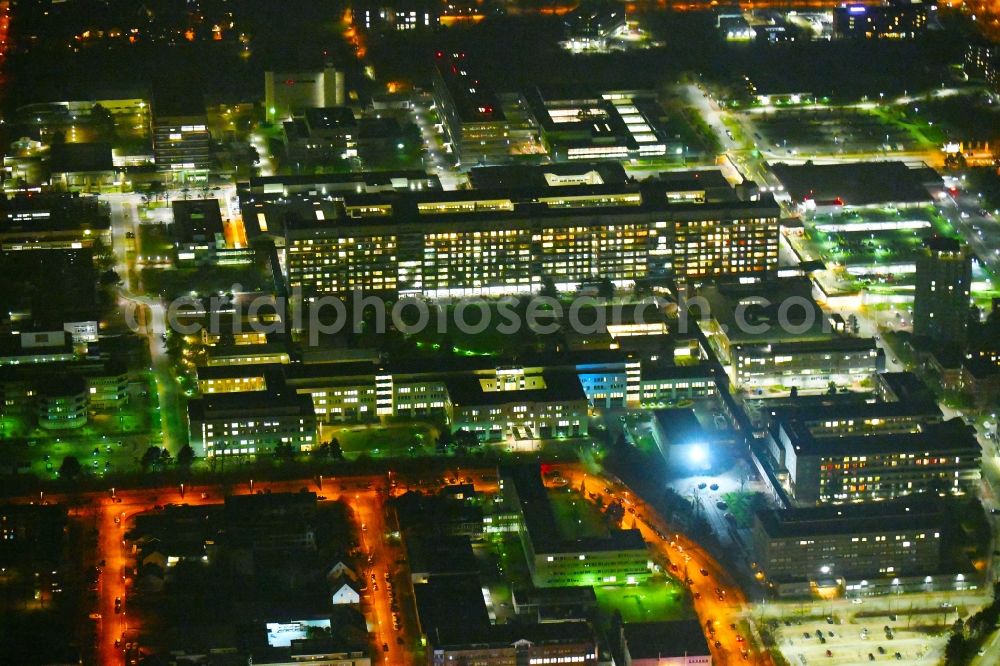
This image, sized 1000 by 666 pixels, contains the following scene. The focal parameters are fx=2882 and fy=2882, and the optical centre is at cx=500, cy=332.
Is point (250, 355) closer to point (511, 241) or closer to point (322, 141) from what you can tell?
point (511, 241)

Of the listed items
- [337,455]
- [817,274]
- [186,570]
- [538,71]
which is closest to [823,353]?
[817,274]

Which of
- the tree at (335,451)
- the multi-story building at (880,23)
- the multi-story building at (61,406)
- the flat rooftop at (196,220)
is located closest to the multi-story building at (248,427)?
the tree at (335,451)

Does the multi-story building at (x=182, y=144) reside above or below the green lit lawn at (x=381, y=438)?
above

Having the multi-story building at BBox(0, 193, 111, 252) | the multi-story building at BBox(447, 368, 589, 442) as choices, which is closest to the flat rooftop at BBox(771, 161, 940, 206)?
the multi-story building at BBox(447, 368, 589, 442)

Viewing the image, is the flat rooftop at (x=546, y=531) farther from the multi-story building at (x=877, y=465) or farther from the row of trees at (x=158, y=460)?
the row of trees at (x=158, y=460)

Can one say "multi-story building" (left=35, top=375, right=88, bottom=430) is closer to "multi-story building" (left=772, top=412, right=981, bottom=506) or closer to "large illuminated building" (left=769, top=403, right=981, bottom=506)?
"large illuminated building" (left=769, top=403, right=981, bottom=506)
